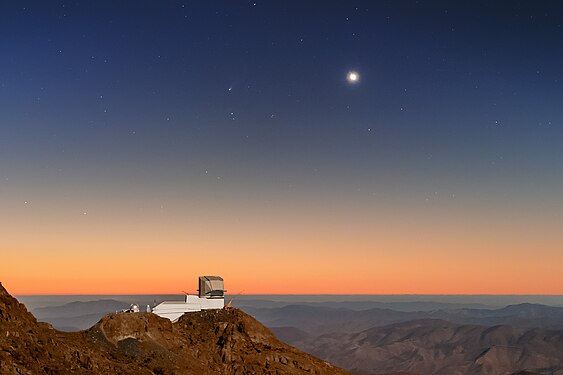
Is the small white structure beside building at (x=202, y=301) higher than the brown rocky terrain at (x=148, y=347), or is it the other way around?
A: the small white structure beside building at (x=202, y=301)

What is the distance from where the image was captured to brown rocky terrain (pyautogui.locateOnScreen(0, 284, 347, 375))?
79.6ft

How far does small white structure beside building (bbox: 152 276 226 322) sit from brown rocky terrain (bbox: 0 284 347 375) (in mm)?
8095

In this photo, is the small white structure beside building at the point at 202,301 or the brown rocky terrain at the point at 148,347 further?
the small white structure beside building at the point at 202,301

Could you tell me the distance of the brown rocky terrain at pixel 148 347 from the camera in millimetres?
24250

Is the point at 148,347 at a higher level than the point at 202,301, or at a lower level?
lower

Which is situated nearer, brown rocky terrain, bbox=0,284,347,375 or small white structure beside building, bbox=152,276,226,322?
brown rocky terrain, bbox=0,284,347,375

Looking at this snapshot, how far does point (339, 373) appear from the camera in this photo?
36.2m

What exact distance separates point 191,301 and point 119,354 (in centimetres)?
1895

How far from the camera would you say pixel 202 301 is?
49938 mm

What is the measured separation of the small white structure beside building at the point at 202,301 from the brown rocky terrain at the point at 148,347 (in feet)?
26.6

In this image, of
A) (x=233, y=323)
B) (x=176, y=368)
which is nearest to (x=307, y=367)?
(x=233, y=323)

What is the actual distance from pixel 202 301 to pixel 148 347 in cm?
1846

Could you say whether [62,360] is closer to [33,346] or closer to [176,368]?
[33,346]

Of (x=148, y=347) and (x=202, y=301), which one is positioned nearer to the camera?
(x=148, y=347)
